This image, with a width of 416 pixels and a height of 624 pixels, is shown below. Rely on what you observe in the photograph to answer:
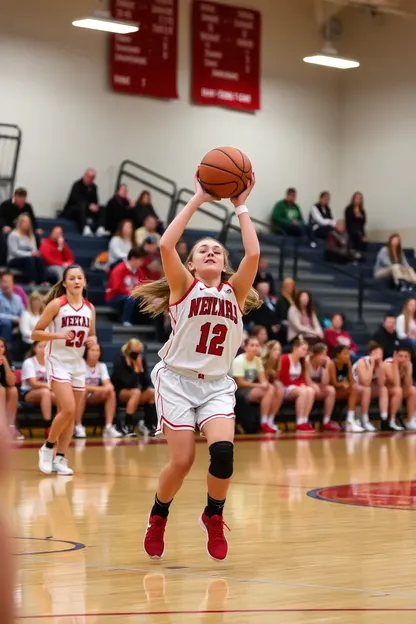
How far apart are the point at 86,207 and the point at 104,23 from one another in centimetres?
271

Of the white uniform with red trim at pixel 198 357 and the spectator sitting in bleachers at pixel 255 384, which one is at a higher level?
the white uniform with red trim at pixel 198 357

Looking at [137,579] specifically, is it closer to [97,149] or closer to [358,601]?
[358,601]

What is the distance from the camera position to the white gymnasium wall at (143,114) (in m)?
18.4

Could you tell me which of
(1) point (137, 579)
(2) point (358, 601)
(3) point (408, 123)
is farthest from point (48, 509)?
(3) point (408, 123)

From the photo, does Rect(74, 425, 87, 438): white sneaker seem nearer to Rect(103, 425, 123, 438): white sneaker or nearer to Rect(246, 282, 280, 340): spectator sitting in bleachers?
Rect(103, 425, 123, 438): white sneaker

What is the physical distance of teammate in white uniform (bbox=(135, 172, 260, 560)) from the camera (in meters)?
5.55

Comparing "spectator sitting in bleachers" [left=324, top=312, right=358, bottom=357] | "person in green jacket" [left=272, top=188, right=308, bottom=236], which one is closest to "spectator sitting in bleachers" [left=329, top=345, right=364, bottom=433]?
"spectator sitting in bleachers" [left=324, top=312, right=358, bottom=357]

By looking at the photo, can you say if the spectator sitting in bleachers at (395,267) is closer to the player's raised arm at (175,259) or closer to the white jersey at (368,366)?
the white jersey at (368,366)

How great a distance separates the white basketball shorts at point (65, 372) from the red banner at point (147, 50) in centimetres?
1044

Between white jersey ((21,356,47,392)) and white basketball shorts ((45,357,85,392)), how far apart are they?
3.82 m

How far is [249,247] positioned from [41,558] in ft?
5.77

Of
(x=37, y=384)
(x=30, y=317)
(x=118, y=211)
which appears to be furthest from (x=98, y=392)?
(x=118, y=211)

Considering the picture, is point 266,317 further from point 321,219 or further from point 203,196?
point 203,196

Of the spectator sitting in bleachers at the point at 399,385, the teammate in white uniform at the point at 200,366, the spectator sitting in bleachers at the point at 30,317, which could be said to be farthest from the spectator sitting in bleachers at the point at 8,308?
the teammate in white uniform at the point at 200,366
